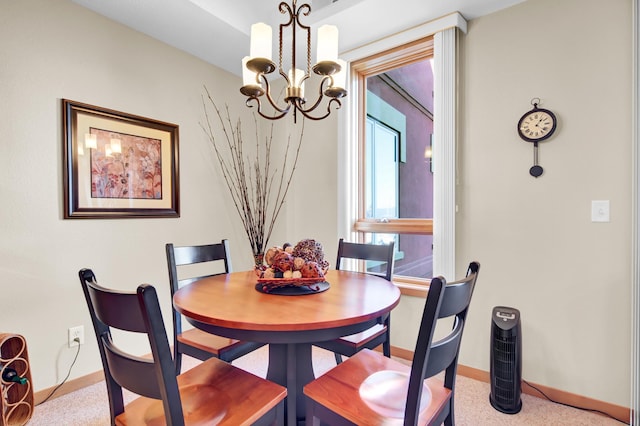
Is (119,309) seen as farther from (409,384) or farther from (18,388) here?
(18,388)

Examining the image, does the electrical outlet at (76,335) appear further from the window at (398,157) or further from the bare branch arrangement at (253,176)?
the window at (398,157)

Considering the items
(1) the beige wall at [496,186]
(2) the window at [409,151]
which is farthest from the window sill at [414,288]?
(1) the beige wall at [496,186]

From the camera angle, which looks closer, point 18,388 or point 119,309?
point 119,309

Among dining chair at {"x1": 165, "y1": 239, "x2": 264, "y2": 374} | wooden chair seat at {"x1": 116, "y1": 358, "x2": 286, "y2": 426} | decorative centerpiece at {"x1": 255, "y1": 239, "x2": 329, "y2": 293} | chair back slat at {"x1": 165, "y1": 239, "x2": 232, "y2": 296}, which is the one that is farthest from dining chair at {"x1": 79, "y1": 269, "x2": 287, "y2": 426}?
chair back slat at {"x1": 165, "y1": 239, "x2": 232, "y2": 296}

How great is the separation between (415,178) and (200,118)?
6.38 ft

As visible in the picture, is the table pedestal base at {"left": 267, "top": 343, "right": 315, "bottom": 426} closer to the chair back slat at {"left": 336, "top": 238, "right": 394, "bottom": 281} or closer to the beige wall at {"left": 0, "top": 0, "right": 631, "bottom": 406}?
the chair back slat at {"left": 336, "top": 238, "right": 394, "bottom": 281}

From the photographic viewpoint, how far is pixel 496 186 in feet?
6.84

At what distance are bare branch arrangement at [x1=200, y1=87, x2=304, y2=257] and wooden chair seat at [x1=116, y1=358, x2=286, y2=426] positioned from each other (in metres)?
1.85

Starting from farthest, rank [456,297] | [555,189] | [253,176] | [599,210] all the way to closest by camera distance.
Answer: [253,176]
[555,189]
[599,210]
[456,297]

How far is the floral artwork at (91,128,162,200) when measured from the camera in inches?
83.6

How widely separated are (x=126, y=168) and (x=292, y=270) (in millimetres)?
1661

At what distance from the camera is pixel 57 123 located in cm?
195

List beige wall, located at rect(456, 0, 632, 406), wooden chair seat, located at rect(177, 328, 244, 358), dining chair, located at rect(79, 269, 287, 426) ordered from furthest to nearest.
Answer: beige wall, located at rect(456, 0, 632, 406) → wooden chair seat, located at rect(177, 328, 244, 358) → dining chair, located at rect(79, 269, 287, 426)

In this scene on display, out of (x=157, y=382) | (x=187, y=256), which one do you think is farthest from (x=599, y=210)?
(x=187, y=256)
